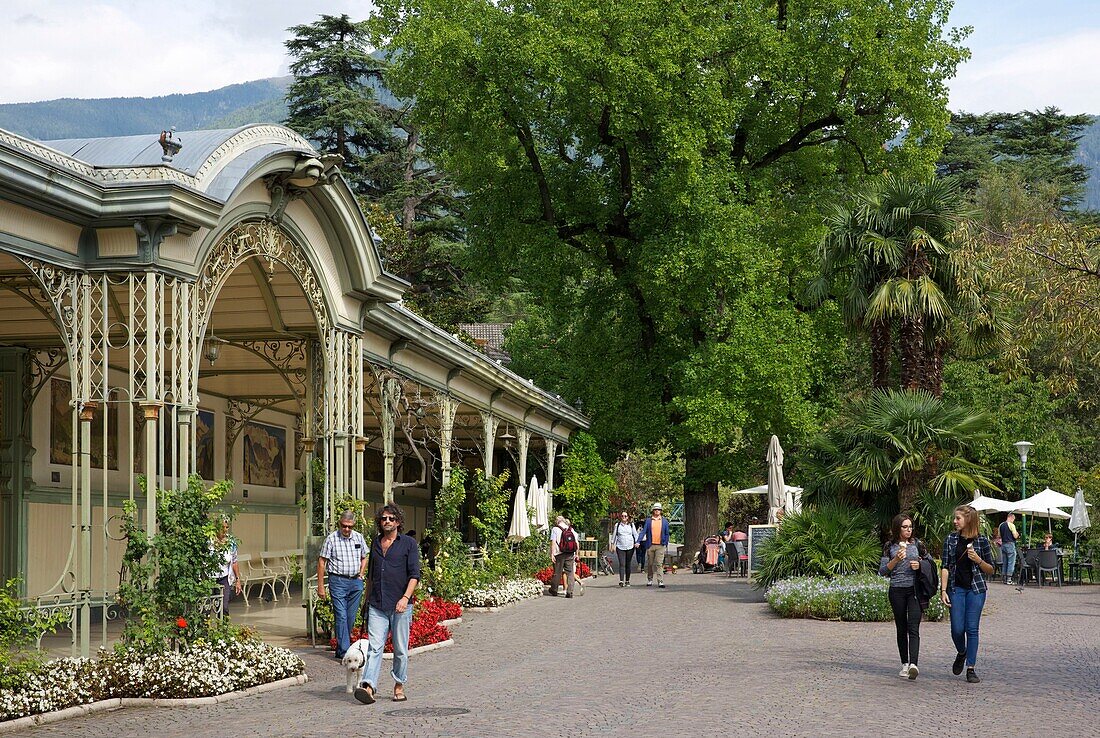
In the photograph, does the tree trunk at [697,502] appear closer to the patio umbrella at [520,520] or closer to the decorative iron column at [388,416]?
the patio umbrella at [520,520]

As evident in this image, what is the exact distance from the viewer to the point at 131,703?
11.1 m

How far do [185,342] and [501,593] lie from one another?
1182 cm

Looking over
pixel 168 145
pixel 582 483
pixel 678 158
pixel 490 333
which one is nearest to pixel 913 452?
pixel 678 158

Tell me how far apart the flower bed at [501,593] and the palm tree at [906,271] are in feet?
26.2

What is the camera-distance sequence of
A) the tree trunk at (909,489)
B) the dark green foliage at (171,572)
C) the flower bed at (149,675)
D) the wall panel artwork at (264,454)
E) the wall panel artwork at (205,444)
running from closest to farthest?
1. the flower bed at (149,675)
2. the dark green foliage at (171,572)
3. the tree trunk at (909,489)
4. the wall panel artwork at (205,444)
5. the wall panel artwork at (264,454)

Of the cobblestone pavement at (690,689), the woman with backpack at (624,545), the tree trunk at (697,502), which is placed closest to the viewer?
the cobblestone pavement at (690,689)

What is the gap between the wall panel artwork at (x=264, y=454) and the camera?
25.3 meters

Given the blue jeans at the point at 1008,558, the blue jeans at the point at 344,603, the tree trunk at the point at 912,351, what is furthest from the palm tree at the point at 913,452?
the blue jeans at the point at 1008,558

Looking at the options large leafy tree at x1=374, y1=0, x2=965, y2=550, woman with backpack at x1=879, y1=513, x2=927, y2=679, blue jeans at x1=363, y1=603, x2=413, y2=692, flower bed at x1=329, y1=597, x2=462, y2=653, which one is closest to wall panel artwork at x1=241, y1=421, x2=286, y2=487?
flower bed at x1=329, y1=597, x2=462, y2=653

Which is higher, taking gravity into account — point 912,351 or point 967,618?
point 912,351

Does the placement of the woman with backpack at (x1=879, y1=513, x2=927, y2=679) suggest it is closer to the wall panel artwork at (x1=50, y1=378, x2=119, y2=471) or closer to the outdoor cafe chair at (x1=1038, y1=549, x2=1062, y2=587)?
the wall panel artwork at (x1=50, y1=378, x2=119, y2=471)

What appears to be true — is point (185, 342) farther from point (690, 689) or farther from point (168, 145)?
point (690, 689)

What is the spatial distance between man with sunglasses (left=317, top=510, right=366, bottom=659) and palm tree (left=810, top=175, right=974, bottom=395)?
12915mm

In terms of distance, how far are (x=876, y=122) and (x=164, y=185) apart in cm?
2555
